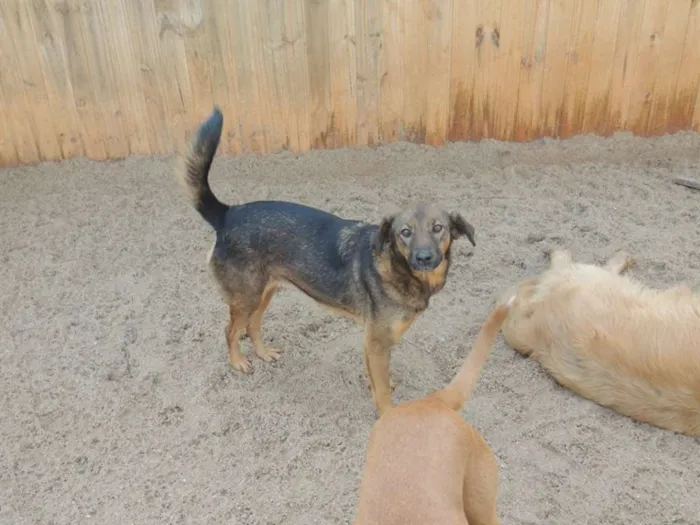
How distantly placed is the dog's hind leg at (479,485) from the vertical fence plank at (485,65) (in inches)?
142

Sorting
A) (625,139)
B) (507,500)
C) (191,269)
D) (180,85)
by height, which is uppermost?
(180,85)

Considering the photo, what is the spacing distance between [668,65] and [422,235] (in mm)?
3478

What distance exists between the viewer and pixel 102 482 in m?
3.23

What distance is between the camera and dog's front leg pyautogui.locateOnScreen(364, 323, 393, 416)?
3.42 metres

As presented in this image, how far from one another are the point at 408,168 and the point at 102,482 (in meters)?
3.40

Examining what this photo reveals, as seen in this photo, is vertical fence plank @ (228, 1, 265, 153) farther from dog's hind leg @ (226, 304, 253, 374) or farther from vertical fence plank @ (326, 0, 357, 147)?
dog's hind leg @ (226, 304, 253, 374)

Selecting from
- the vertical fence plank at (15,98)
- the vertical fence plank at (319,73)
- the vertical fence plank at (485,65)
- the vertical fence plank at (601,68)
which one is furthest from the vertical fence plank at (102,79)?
the vertical fence plank at (601,68)

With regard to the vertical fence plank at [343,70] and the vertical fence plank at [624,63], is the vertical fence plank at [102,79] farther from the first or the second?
the vertical fence plank at [624,63]

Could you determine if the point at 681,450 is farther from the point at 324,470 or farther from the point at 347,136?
the point at 347,136

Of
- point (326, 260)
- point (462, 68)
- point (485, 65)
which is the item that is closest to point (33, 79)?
Answer: point (326, 260)

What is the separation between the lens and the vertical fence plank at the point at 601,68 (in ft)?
17.0

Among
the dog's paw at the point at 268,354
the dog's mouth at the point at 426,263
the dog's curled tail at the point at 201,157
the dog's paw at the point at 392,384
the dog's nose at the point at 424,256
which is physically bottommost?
the dog's paw at the point at 392,384

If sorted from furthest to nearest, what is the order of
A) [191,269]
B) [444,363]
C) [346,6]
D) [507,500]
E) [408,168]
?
[408,168], [346,6], [191,269], [444,363], [507,500]

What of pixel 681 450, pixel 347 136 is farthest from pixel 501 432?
pixel 347 136
